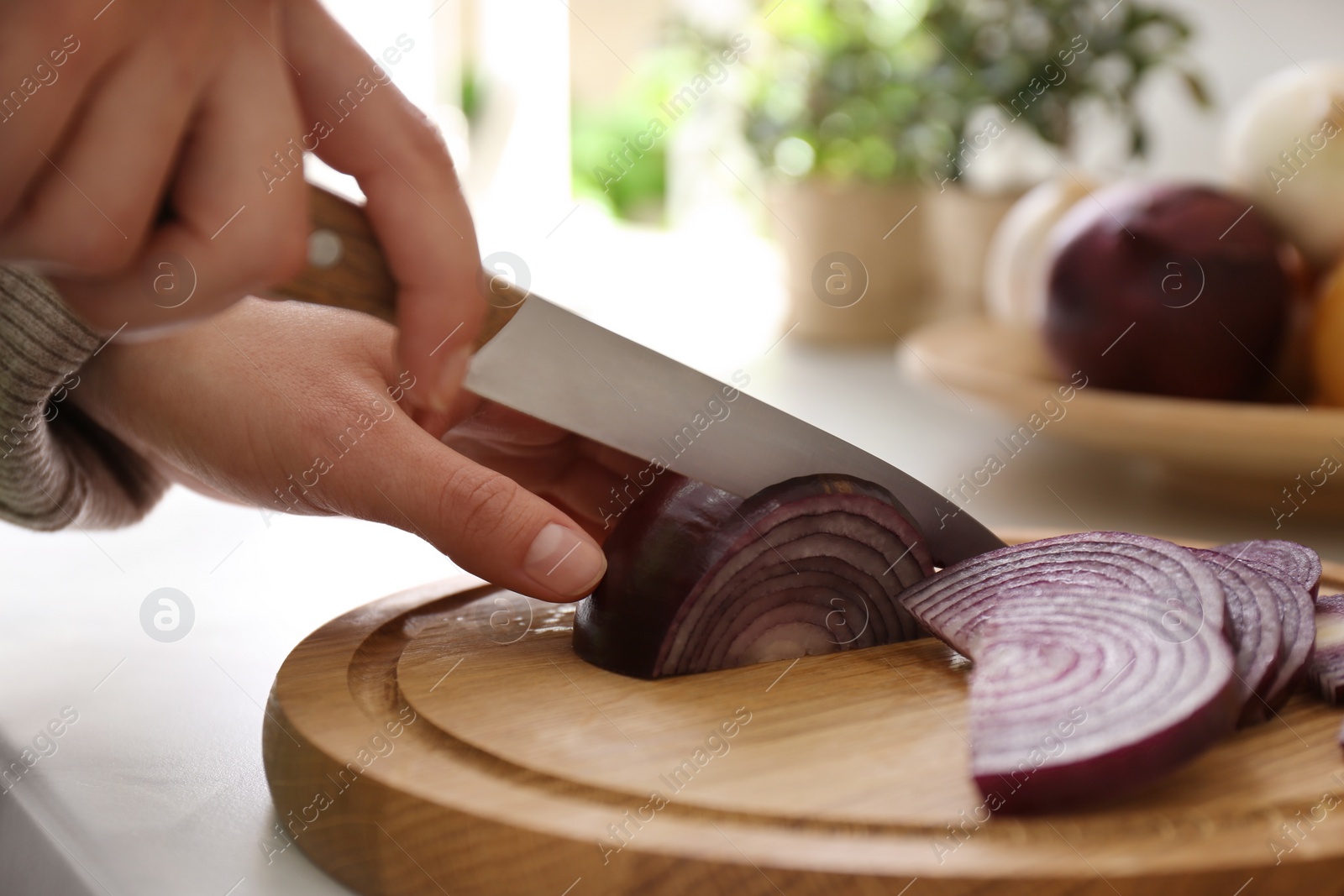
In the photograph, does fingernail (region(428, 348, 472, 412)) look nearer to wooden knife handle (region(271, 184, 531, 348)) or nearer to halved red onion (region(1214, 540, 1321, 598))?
wooden knife handle (region(271, 184, 531, 348))

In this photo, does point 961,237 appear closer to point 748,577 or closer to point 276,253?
point 748,577

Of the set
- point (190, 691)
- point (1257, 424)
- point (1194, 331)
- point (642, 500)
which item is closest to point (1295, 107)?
point (1194, 331)

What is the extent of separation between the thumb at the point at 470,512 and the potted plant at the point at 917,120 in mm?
1493

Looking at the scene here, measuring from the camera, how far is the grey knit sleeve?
35.7 inches

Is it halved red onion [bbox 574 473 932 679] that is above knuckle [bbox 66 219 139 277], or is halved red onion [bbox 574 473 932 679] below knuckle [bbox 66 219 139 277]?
below

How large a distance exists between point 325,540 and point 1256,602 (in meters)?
0.96

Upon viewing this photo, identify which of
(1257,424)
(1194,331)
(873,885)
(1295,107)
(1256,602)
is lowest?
(873,885)

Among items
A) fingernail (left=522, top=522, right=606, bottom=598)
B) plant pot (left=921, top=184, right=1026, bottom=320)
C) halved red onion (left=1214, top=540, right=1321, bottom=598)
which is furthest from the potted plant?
fingernail (left=522, top=522, right=606, bottom=598)

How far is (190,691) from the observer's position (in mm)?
908

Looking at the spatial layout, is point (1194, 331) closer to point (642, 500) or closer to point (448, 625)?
point (642, 500)

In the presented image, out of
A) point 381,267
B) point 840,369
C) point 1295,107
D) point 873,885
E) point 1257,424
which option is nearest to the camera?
point 873,885

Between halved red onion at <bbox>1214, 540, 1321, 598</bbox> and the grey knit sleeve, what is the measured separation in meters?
0.89

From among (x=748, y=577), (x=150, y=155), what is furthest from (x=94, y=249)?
(x=748, y=577)

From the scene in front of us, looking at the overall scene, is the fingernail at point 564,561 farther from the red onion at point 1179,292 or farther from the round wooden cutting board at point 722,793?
the red onion at point 1179,292
